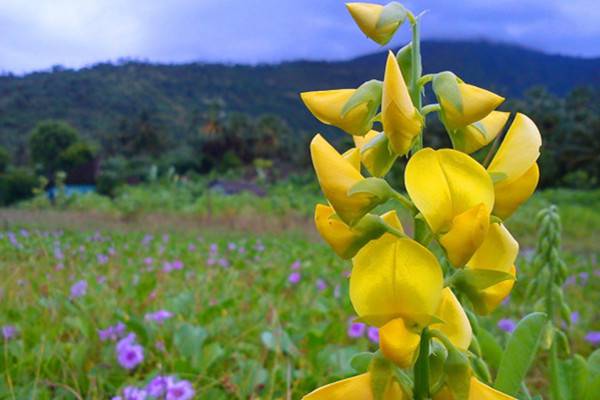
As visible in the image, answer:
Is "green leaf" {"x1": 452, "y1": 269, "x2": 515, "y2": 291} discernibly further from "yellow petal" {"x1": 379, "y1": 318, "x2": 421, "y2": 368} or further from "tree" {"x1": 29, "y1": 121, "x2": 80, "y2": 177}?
"tree" {"x1": 29, "y1": 121, "x2": 80, "y2": 177}

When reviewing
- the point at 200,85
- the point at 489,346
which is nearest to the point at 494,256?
the point at 489,346

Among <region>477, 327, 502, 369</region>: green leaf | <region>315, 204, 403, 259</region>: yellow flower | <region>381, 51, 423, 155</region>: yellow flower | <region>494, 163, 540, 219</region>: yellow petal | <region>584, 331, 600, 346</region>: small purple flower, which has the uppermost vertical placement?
<region>381, 51, 423, 155</region>: yellow flower

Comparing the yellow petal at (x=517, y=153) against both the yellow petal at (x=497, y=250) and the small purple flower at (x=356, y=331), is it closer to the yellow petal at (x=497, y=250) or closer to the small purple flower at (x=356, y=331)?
the yellow petal at (x=497, y=250)

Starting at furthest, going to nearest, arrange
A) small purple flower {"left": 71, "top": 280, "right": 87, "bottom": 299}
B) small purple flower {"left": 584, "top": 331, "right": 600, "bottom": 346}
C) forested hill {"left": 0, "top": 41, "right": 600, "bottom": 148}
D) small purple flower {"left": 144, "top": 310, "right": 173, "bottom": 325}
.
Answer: forested hill {"left": 0, "top": 41, "right": 600, "bottom": 148}, small purple flower {"left": 584, "top": 331, "right": 600, "bottom": 346}, small purple flower {"left": 71, "top": 280, "right": 87, "bottom": 299}, small purple flower {"left": 144, "top": 310, "right": 173, "bottom": 325}

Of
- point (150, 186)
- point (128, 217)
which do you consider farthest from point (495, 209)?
point (150, 186)

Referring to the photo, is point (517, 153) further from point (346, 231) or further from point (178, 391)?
point (178, 391)

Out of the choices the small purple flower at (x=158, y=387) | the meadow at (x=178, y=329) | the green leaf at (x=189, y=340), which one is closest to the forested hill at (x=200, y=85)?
the meadow at (x=178, y=329)

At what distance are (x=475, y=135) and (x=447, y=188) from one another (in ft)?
0.41

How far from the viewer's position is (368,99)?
2.46ft

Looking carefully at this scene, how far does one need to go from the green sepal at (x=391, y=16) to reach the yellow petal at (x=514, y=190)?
0.25 m

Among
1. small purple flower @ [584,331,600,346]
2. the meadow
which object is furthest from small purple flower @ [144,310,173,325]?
small purple flower @ [584,331,600,346]

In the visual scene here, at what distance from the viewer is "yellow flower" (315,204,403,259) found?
689 millimetres

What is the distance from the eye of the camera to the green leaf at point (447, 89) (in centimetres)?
70

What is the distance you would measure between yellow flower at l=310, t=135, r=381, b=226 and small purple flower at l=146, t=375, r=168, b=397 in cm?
73
